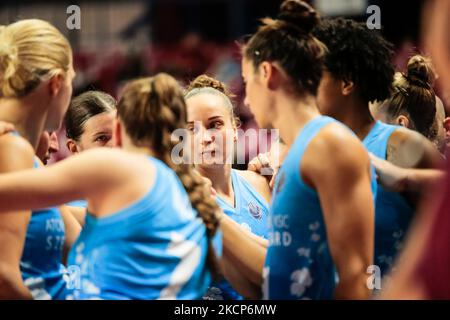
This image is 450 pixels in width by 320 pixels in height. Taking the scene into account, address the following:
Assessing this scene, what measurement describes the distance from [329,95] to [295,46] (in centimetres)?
29

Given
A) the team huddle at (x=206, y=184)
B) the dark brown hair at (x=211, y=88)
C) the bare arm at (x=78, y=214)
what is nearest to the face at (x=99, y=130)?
the dark brown hair at (x=211, y=88)

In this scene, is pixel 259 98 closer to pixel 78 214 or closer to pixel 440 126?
pixel 78 214

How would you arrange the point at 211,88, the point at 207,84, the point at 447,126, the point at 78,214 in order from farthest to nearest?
1. the point at 447,126
2. the point at 207,84
3. the point at 211,88
4. the point at 78,214

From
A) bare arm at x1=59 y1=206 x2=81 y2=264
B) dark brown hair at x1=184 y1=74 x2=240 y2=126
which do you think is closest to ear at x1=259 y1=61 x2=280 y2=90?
bare arm at x1=59 y1=206 x2=81 y2=264

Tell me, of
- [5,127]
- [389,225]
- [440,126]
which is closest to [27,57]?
[5,127]

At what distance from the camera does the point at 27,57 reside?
2.11 metres

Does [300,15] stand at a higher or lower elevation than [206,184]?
higher

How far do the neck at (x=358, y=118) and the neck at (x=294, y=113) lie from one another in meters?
0.26

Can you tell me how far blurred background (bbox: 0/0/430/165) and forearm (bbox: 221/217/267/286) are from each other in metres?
5.85

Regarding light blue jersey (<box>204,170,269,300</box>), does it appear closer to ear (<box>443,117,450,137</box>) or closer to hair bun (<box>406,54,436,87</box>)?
hair bun (<box>406,54,436,87</box>)

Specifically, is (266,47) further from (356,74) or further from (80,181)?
(80,181)

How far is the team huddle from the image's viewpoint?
6.01 feet

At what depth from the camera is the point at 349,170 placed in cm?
200

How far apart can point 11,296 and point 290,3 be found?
1.11 meters
